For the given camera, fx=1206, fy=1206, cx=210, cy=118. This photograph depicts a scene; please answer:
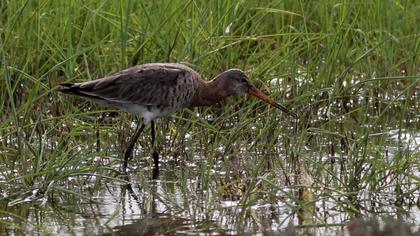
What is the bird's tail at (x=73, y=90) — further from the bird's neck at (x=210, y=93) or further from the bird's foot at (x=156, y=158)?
the bird's neck at (x=210, y=93)

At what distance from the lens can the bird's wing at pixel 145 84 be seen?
8398 millimetres

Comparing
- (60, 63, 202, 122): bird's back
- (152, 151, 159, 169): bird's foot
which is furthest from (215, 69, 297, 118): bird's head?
(152, 151, 159, 169): bird's foot

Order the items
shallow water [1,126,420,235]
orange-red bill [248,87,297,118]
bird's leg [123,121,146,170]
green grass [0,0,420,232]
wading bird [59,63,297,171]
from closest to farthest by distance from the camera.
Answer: shallow water [1,126,420,235] < green grass [0,0,420,232] < bird's leg [123,121,146,170] < wading bird [59,63,297,171] < orange-red bill [248,87,297,118]

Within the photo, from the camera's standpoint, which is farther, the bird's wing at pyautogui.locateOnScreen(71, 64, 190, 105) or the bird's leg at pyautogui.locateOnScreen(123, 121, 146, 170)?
the bird's wing at pyautogui.locateOnScreen(71, 64, 190, 105)

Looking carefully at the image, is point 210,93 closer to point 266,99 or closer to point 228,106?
point 266,99

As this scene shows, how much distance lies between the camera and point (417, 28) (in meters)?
9.75

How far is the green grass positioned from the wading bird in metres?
0.13

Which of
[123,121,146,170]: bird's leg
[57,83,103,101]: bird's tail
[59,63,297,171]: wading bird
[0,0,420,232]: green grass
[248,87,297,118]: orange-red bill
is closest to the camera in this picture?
[0,0,420,232]: green grass

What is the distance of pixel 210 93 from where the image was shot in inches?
341

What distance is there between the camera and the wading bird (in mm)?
8336

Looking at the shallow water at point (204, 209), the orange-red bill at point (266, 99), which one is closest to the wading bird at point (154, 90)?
the orange-red bill at point (266, 99)

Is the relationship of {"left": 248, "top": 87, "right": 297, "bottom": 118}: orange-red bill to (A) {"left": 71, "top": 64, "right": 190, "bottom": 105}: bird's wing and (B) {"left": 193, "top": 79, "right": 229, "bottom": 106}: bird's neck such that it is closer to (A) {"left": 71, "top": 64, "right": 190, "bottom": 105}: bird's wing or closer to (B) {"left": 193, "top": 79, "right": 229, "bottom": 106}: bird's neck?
(B) {"left": 193, "top": 79, "right": 229, "bottom": 106}: bird's neck

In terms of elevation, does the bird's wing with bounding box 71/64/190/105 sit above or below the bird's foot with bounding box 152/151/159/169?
above

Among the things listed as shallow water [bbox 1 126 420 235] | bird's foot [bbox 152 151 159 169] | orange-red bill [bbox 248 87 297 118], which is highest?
orange-red bill [bbox 248 87 297 118]
